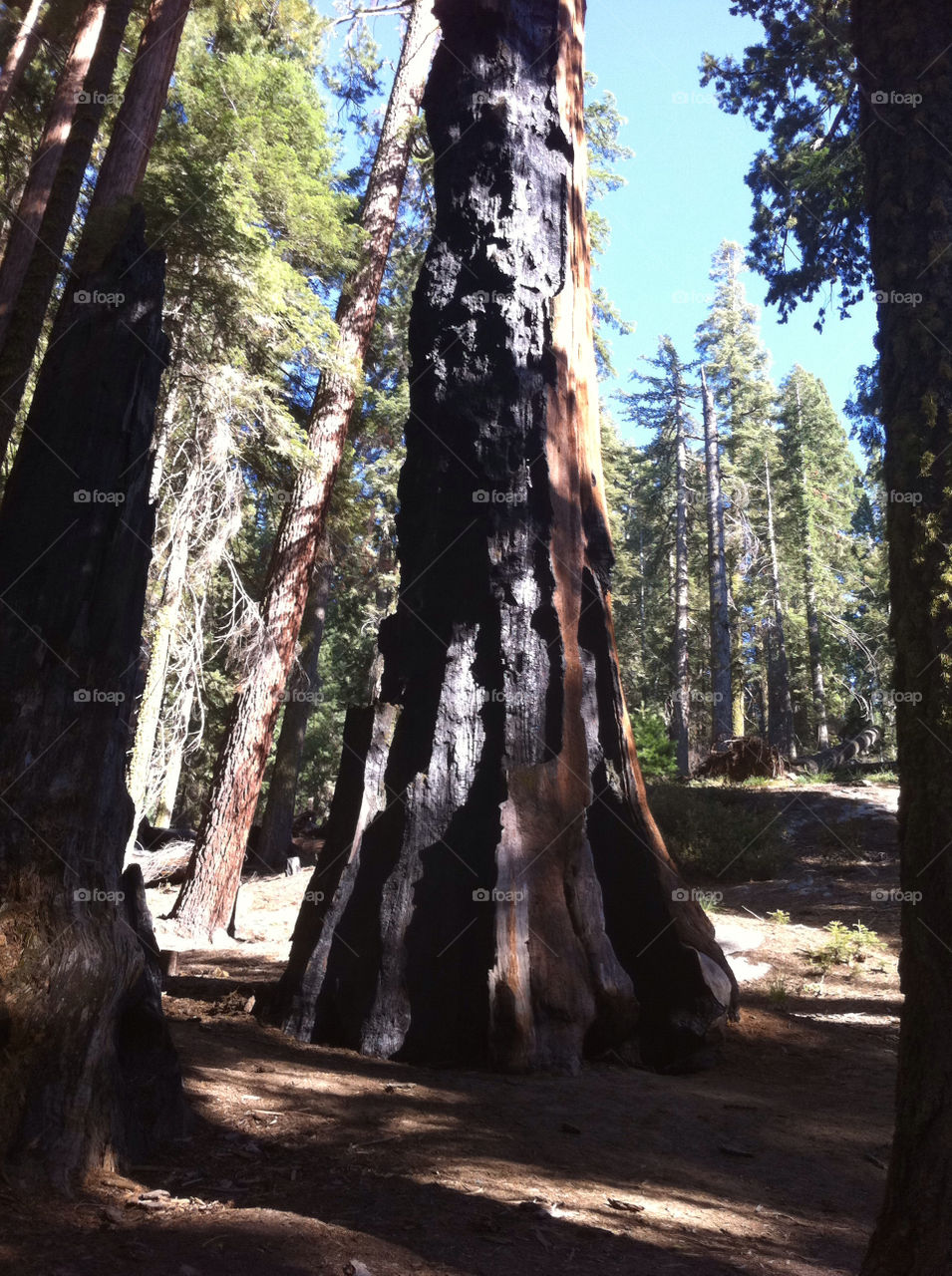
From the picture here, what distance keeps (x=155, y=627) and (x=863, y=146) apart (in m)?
8.69

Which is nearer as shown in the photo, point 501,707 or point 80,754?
point 80,754

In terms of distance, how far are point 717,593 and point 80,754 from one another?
25.7 meters

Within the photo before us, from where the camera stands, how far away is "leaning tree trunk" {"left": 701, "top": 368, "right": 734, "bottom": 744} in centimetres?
2462

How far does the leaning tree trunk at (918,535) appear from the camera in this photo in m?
2.28

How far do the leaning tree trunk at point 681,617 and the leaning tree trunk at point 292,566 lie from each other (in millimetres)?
18230

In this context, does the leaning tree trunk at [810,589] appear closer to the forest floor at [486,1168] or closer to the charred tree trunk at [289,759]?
the charred tree trunk at [289,759]

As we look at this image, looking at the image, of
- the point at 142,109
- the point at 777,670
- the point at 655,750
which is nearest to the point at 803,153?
the point at 142,109

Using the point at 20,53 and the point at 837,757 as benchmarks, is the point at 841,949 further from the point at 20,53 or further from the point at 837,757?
the point at 20,53

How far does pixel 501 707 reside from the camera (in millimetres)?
5570

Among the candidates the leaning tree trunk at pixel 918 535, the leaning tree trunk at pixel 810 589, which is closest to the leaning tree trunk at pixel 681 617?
the leaning tree trunk at pixel 810 589


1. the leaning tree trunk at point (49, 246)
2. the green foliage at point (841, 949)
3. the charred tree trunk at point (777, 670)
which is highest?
the charred tree trunk at point (777, 670)

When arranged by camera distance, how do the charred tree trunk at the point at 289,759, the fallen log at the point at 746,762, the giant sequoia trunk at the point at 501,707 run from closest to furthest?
the giant sequoia trunk at the point at 501,707, the charred tree trunk at the point at 289,759, the fallen log at the point at 746,762

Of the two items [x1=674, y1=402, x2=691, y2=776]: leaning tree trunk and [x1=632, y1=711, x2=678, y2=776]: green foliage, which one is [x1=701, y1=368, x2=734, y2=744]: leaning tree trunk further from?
[x1=632, y1=711, x2=678, y2=776]: green foliage

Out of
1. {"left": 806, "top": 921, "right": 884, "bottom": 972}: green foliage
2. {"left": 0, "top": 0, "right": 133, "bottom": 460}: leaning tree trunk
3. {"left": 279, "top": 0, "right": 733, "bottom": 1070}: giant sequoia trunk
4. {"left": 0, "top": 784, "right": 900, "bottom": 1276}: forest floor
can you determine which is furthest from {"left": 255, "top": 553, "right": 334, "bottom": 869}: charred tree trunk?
{"left": 0, "top": 784, "right": 900, "bottom": 1276}: forest floor
